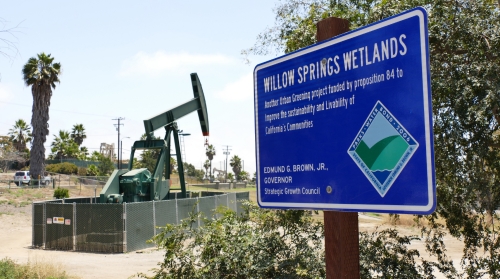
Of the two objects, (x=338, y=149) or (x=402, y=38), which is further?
(x=338, y=149)

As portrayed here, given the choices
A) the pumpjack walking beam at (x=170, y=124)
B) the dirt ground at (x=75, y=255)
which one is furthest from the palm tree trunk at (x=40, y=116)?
the pumpjack walking beam at (x=170, y=124)

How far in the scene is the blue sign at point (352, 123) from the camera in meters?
2.16

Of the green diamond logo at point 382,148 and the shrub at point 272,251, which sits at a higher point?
the green diamond logo at point 382,148

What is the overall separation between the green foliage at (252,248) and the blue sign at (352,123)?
3.25 metres

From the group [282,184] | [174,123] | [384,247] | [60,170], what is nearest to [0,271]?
[384,247]

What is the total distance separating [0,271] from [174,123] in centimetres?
1615

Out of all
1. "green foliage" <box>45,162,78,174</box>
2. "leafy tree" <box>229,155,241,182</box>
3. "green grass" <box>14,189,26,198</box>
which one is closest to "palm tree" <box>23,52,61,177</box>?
"green grass" <box>14,189,26,198</box>

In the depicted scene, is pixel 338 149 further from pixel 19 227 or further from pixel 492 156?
pixel 19 227

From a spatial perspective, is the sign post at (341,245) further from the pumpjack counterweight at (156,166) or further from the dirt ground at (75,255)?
the pumpjack counterweight at (156,166)

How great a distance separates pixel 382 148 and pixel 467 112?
4.13 meters

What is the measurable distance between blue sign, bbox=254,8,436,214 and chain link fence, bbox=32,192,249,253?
14.4m

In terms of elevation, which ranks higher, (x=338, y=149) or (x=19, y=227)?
(x=338, y=149)

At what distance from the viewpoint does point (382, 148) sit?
7.45ft

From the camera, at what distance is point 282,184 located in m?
2.93
